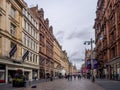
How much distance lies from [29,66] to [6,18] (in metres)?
21.4

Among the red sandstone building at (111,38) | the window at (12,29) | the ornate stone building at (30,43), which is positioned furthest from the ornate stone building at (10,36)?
the red sandstone building at (111,38)

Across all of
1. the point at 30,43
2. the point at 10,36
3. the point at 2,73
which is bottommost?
the point at 2,73

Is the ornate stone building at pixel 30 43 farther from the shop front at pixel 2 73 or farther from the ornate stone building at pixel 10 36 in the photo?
the shop front at pixel 2 73

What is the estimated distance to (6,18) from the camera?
4588 cm

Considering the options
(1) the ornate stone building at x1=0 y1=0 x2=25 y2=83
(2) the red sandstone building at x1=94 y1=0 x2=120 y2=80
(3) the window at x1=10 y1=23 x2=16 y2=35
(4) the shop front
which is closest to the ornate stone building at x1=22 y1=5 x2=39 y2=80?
(1) the ornate stone building at x1=0 y1=0 x2=25 y2=83

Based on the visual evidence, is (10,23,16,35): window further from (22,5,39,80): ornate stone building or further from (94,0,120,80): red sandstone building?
(94,0,120,80): red sandstone building

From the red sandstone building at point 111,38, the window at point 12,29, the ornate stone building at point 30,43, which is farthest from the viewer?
the ornate stone building at point 30,43

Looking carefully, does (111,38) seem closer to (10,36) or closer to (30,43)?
(30,43)

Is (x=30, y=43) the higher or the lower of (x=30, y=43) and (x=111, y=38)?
the lower

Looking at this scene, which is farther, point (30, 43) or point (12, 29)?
point (30, 43)

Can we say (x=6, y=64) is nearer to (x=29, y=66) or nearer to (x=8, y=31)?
(x=8, y=31)

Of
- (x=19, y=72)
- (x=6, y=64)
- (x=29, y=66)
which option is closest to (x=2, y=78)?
(x=6, y=64)

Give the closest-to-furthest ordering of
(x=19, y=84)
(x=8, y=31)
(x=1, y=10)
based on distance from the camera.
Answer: (x=19, y=84) < (x=1, y=10) < (x=8, y=31)

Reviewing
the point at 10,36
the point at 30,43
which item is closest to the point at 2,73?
the point at 10,36
